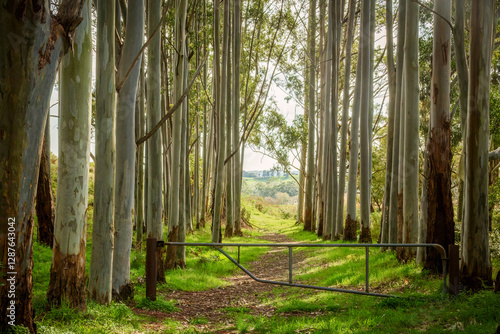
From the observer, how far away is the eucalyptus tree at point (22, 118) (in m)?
2.88

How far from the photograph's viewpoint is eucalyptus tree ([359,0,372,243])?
12891mm

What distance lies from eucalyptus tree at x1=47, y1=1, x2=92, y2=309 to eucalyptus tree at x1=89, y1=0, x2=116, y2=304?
53 centimetres

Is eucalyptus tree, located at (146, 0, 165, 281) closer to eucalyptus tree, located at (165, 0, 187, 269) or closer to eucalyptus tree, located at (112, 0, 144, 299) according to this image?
eucalyptus tree, located at (165, 0, 187, 269)

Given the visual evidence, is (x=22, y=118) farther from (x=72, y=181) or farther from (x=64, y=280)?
(x=64, y=280)

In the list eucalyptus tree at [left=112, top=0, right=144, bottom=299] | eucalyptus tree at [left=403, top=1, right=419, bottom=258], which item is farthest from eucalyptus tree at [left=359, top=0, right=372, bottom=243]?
eucalyptus tree at [left=112, top=0, right=144, bottom=299]

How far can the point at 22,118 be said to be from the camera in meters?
2.94

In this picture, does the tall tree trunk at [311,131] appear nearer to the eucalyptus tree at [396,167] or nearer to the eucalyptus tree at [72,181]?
the eucalyptus tree at [396,167]

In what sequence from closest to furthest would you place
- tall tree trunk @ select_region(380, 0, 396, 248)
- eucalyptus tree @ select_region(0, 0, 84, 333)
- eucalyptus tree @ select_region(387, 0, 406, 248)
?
eucalyptus tree @ select_region(0, 0, 84, 333) → eucalyptus tree @ select_region(387, 0, 406, 248) → tall tree trunk @ select_region(380, 0, 396, 248)

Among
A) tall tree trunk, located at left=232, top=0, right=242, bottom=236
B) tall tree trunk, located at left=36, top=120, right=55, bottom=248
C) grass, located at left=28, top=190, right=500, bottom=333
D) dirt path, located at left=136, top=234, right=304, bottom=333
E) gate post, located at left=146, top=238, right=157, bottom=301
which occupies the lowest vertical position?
dirt path, located at left=136, top=234, right=304, bottom=333

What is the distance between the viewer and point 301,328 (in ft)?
15.8

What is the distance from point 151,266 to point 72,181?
1751 millimetres

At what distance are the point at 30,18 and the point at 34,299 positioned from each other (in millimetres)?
3495

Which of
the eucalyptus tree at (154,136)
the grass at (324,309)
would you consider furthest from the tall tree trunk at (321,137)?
the eucalyptus tree at (154,136)

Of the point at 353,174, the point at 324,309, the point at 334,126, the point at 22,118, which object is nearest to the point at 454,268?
the point at 324,309
